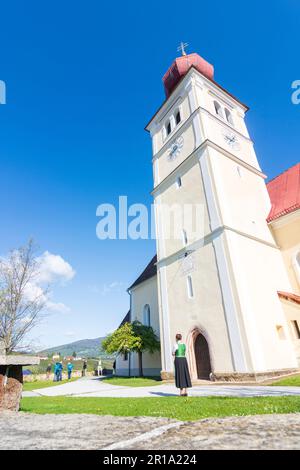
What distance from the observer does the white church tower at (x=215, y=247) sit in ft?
37.9

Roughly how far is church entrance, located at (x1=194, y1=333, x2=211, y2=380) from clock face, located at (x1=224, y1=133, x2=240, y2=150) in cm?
1265

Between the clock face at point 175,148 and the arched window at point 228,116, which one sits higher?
the arched window at point 228,116

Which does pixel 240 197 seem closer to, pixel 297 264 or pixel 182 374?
pixel 297 264

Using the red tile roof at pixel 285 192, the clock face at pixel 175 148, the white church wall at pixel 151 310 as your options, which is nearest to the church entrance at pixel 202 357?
the white church wall at pixel 151 310

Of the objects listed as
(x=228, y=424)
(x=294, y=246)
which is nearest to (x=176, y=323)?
(x=294, y=246)

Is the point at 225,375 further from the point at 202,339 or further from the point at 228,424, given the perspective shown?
the point at 228,424

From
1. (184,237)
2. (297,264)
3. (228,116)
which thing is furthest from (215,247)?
(228,116)

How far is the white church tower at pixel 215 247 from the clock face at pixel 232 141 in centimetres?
10

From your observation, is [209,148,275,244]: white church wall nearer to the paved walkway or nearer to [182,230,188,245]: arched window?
[182,230,188,245]: arched window

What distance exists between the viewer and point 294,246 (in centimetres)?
1534

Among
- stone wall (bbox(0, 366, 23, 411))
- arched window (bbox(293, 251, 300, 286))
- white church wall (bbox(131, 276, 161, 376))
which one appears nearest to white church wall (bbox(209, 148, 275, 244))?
arched window (bbox(293, 251, 300, 286))

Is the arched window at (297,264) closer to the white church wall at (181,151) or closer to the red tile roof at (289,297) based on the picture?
the red tile roof at (289,297)

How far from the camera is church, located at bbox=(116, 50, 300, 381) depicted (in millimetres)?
11672

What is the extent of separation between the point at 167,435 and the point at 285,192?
19122 mm
